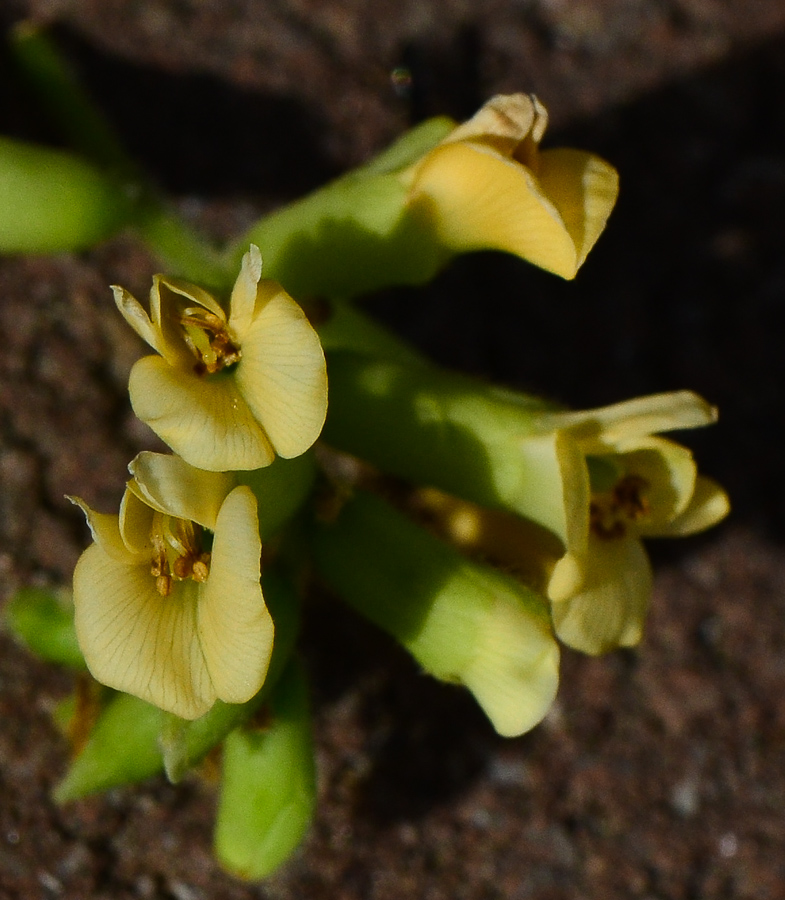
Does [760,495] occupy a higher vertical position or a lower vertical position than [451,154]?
lower

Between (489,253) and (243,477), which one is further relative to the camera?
(489,253)

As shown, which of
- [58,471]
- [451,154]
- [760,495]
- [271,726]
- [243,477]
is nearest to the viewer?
[243,477]

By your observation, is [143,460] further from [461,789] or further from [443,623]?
[461,789]

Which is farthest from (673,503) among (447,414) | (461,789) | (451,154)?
(461,789)

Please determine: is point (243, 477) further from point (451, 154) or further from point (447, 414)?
point (451, 154)

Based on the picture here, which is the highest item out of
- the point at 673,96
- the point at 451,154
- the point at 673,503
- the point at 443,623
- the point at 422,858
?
the point at 451,154

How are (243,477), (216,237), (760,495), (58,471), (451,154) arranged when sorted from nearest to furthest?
1. (243,477)
2. (451,154)
3. (58,471)
4. (216,237)
5. (760,495)

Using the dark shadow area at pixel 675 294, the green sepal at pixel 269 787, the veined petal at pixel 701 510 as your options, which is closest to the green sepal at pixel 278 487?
the green sepal at pixel 269 787
